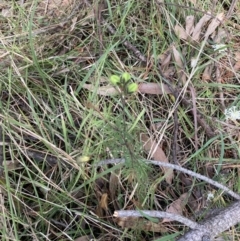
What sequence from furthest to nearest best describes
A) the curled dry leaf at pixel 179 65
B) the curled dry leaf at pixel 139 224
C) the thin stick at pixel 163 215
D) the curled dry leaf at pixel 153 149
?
1. the curled dry leaf at pixel 179 65
2. the curled dry leaf at pixel 153 149
3. the curled dry leaf at pixel 139 224
4. the thin stick at pixel 163 215

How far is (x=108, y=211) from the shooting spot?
1.51 metres

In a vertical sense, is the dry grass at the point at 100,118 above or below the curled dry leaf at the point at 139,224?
above

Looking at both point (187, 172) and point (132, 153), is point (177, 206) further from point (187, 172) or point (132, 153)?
point (132, 153)

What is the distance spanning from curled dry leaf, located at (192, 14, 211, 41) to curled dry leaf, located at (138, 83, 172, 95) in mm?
249

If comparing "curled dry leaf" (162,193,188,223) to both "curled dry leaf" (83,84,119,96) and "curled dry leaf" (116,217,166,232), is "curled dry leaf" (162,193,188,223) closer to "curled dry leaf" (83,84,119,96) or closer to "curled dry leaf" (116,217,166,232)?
"curled dry leaf" (116,217,166,232)

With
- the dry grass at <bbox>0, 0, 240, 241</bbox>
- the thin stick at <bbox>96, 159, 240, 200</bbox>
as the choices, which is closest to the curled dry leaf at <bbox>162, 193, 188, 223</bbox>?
the dry grass at <bbox>0, 0, 240, 241</bbox>

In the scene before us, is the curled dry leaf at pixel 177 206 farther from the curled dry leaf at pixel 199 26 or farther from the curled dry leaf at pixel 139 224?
the curled dry leaf at pixel 199 26

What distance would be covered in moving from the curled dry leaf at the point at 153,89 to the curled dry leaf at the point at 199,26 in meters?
0.25

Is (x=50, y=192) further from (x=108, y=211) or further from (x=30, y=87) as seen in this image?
(x=30, y=87)

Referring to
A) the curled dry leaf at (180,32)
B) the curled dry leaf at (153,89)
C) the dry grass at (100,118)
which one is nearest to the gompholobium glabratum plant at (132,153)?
the dry grass at (100,118)

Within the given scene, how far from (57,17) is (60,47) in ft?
0.47

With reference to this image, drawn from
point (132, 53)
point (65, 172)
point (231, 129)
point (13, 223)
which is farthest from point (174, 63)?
point (13, 223)

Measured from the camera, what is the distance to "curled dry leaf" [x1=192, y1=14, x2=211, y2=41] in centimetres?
178

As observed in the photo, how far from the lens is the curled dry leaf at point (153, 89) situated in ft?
5.48
